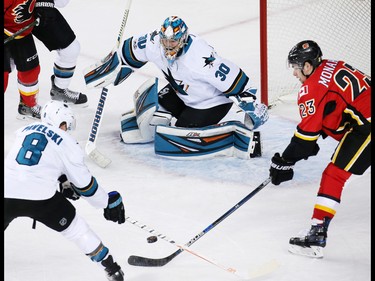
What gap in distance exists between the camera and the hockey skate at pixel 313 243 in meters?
3.75

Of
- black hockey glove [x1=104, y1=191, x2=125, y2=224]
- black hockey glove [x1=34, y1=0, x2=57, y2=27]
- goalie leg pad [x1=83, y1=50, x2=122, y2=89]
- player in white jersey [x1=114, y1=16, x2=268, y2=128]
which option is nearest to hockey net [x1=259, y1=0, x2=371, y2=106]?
player in white jersey [x1=114, y1=16, x2=268, y2=128]

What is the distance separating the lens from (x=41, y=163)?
10.8ft

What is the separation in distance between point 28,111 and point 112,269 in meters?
1.91

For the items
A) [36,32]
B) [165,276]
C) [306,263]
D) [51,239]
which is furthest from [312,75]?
[36,32]

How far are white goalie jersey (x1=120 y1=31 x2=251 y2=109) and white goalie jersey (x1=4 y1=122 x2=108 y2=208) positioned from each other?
1.29m

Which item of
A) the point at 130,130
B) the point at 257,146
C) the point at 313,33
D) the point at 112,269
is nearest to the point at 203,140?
the point at 257,146

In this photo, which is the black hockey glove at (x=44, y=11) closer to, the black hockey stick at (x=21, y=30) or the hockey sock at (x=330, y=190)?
the black hockey stick at (x=21, y=30)

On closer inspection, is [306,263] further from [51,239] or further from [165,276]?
[51,239]

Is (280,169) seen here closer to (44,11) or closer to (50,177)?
(50,177)

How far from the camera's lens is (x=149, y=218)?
4094mm

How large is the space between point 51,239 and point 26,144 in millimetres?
738

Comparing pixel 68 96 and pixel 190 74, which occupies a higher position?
pixel 190 74

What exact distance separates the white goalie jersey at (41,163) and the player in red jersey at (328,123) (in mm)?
890

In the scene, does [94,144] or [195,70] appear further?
[94,144]
